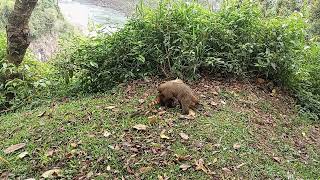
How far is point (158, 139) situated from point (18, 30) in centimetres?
217

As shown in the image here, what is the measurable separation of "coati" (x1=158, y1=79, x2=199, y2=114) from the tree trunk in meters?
1.78

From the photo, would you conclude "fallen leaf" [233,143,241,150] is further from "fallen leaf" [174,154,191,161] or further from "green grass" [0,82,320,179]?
"fallen leaf" [174,154,191,161]

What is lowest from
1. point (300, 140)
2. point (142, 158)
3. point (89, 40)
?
point (300, 140)

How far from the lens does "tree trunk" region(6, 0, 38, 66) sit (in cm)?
380

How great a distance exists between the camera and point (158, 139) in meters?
2.68

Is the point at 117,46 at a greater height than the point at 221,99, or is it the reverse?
the point at 117,46

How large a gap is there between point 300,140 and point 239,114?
23.2 inches

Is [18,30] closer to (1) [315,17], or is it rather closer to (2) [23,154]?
(2) [23,154]

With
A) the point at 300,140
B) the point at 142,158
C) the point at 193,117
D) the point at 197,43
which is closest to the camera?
the point at 142,158

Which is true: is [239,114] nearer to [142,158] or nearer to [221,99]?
[221,99]

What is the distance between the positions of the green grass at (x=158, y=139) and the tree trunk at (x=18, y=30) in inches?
33.4

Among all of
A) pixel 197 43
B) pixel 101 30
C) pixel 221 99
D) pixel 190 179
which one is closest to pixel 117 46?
pixel 101 30

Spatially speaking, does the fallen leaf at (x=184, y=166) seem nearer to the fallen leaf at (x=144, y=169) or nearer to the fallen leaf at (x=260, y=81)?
the fallen leaf at (x=144, y=169)

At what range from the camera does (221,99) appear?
3.41m
